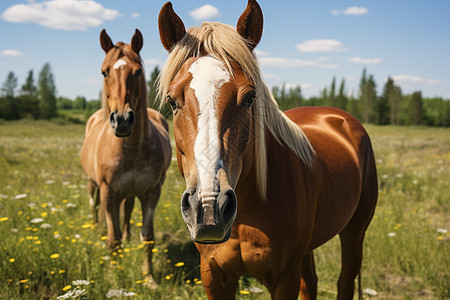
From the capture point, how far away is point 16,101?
53.8m

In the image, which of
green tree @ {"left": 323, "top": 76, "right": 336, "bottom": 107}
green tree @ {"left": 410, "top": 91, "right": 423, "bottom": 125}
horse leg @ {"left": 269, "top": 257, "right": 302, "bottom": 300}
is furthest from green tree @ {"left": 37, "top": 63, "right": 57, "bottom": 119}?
green tree @ {"left": 410, "top": 91, "right": 423, "bottom": 125}

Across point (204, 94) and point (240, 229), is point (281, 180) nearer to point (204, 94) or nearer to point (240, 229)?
point (240, 229)

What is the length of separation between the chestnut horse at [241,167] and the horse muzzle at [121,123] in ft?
6.48

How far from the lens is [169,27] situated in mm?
1753

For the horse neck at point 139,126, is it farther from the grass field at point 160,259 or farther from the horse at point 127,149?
the grass field at point 160,259

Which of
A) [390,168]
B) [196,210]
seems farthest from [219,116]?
[390,168]

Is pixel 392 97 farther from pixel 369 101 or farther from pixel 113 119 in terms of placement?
pixel 113 119

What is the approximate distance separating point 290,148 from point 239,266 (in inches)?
31.4

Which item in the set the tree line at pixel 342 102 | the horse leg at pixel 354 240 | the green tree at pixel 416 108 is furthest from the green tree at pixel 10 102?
the green tree at pixel 416 108

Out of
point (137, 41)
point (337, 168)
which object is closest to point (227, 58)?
point (337, 168)

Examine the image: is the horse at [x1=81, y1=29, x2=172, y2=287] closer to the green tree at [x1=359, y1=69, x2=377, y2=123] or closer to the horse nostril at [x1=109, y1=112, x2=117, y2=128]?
the horse nostril at [x1=109, y1=112, x2=117, y2=128]

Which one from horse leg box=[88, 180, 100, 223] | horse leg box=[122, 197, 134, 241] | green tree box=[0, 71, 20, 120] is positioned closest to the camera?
horse leg box=[122, 197, 134, 241]

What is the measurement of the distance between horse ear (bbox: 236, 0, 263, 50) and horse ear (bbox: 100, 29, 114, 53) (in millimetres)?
2932

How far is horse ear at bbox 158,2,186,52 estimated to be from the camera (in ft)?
5.58
